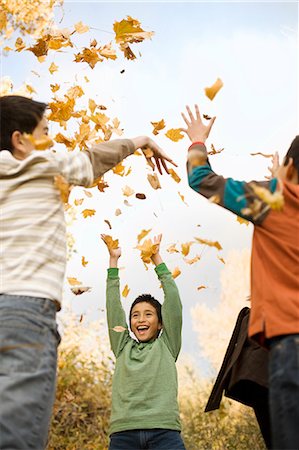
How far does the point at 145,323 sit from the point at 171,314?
0.92 ft

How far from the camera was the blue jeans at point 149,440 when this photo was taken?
3463 millimetres

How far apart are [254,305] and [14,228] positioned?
2.98 feet

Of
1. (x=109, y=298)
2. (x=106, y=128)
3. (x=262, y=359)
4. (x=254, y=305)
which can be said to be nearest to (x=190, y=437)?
Result: (x=109, y=298)

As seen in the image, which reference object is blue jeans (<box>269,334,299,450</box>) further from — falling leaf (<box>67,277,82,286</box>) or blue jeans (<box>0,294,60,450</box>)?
falling leaf (<box>67,277,82,286</box>)

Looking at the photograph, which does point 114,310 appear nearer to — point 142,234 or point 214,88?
point 142,234

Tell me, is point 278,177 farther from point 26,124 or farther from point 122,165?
point 122,165

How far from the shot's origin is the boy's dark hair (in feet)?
8.03

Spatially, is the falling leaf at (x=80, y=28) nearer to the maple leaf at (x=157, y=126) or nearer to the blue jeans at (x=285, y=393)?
the maple leaf at (x=157, y=126)

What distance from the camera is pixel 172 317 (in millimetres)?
3930

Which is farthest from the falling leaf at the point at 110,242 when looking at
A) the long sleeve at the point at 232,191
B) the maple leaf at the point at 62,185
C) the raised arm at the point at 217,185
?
the maple leaf at the point at 62,185

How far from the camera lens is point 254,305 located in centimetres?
223

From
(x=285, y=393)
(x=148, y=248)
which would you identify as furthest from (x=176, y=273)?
(x=285, y=393)

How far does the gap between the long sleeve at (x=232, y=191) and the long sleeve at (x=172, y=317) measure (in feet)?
4.92

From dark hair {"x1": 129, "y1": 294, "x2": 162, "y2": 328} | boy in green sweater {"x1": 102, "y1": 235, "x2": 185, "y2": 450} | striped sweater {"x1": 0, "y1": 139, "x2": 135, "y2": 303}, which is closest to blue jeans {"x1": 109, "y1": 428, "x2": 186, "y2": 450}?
boy in green sweater {"x1": 102, "y1": 235, "x2": 185, "y2": 450}
